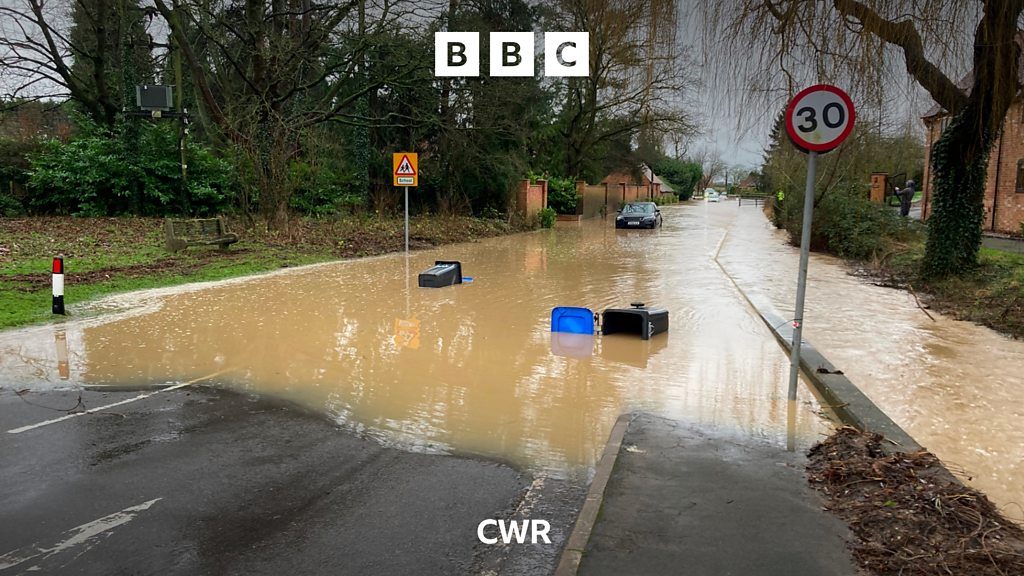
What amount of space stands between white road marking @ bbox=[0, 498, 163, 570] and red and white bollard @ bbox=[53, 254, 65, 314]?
23.3 feet

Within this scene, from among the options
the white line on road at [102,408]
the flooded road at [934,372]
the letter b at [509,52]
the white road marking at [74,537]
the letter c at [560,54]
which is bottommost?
the white line on road at [102,408]

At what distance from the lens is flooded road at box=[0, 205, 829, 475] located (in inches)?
228

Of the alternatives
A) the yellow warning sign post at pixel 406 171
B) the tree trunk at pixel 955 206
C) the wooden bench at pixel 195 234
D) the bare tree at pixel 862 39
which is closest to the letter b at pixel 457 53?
the yellow warning sign post at pixel 406 171

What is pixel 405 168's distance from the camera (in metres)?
17.3

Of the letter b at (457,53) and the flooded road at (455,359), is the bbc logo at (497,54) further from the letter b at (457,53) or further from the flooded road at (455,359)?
the flooded road at (455,359)

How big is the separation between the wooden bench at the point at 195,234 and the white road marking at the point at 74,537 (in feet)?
45.6

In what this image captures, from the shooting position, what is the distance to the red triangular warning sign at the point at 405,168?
17.2 metres

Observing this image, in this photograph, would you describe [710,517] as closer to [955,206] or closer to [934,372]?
[934,372]

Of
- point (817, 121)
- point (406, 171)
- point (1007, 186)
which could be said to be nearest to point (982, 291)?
point (817, 121)

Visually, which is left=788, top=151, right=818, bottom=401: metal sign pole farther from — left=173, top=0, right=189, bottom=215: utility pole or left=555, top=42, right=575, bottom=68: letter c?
left=173, top=0, right=189, bottom=215: utility pole

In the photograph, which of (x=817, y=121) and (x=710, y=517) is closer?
(x=710, y=517)

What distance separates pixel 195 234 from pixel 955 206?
16.7 meters

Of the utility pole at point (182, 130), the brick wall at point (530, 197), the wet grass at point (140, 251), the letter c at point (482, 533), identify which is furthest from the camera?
the brick wall at point (530, 197)

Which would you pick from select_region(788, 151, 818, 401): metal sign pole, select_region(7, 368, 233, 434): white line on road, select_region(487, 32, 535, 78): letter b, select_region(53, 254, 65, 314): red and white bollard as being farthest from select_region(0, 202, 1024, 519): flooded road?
select_region(487, 32, 535, 78): letter b
